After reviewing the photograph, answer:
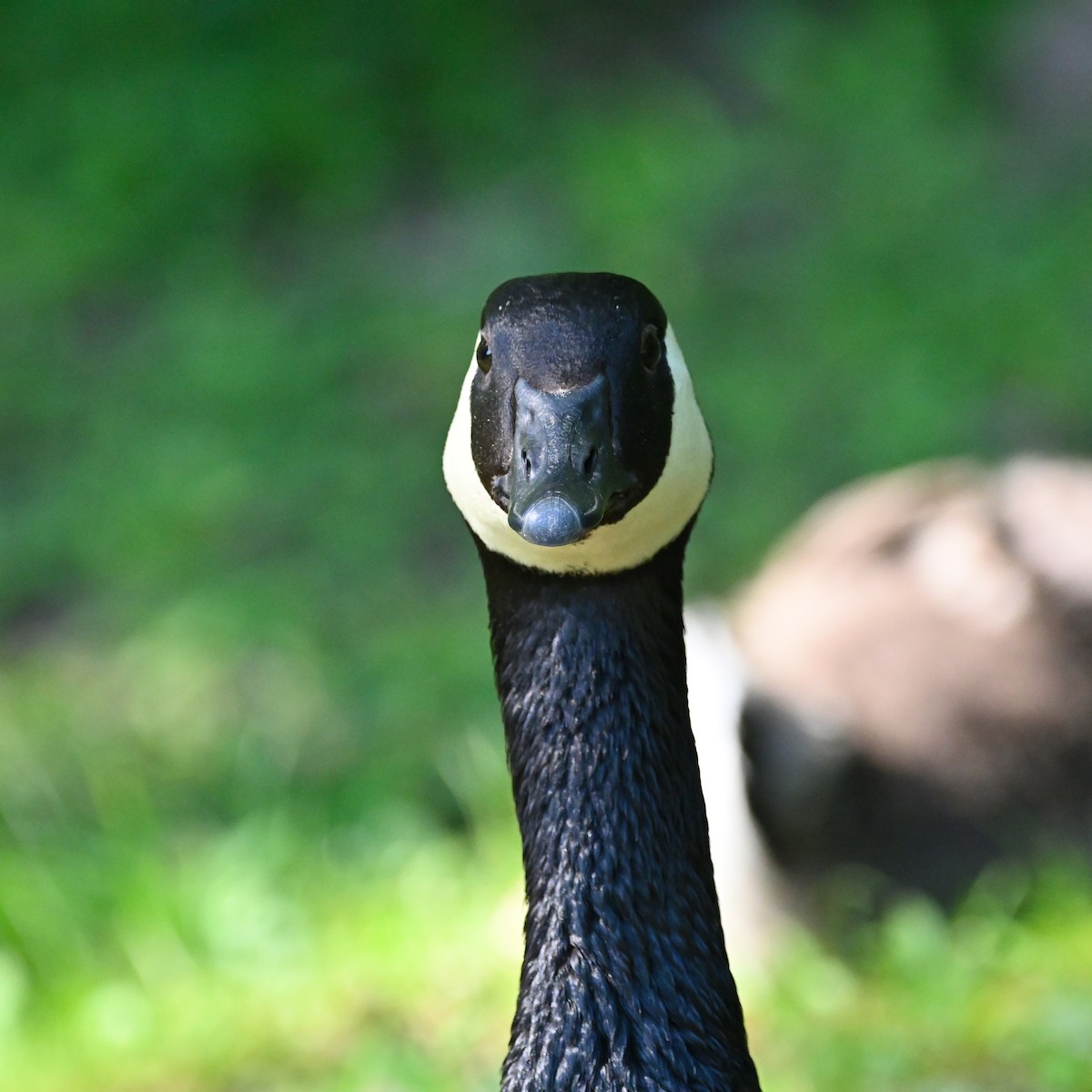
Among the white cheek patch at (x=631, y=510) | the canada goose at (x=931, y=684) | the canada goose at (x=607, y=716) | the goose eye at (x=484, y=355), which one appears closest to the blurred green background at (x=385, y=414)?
the canada goose at (x=931, y=684)

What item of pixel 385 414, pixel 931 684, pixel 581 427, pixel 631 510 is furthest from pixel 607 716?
pixel 385 414

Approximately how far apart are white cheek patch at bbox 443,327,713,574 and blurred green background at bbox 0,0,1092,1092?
1397 millimetres

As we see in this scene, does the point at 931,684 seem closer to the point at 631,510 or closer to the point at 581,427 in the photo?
the point at 631,510

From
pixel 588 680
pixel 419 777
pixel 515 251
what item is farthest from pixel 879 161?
pixel 588 680

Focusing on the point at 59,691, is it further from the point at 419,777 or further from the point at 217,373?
the point at 217,373

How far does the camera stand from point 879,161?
6.40 meters

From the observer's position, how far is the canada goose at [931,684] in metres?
3.71

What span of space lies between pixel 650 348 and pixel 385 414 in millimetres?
3477

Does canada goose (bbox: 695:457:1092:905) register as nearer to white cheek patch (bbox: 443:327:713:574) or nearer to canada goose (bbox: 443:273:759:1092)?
canada goose (bbox: 443:273:759:1092)

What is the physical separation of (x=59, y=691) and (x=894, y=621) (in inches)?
84.6

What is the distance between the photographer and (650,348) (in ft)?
6.95

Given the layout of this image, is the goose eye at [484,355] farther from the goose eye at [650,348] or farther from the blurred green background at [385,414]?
the blurred green background at [385,414]

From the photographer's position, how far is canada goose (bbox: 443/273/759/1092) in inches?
81.2

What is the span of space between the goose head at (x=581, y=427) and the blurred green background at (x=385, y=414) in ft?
4.72
